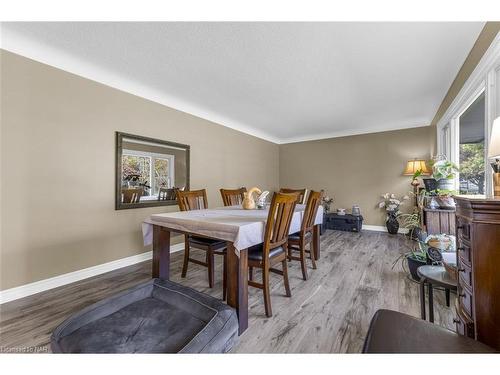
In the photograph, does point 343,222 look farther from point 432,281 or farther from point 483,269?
point 483,269

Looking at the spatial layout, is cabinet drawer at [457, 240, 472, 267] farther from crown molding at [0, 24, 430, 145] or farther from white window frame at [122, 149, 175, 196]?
crown molding at [0, 24, 430, 145]

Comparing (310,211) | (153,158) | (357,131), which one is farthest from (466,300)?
(357,131)

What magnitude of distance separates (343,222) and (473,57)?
3378 millimetres

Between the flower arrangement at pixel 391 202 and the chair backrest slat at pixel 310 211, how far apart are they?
284 cm

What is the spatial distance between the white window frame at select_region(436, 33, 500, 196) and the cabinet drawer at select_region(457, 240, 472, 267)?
3.89 feet

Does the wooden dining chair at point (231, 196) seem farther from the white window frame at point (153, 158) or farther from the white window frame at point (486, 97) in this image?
the white window frame at point (486, 97)

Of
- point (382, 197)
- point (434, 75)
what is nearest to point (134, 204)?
point (434, 75)

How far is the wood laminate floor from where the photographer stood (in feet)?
4.80

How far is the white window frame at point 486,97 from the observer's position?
5.66 feet

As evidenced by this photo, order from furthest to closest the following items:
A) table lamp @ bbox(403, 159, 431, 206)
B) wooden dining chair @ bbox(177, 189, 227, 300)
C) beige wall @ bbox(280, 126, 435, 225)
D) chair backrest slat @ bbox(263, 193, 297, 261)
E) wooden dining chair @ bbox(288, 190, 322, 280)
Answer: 1. beige wall @ bbox(280, 126, 435, 225)
2. table lamp @ bbox(403, 159, 431, 206)
3. wooden dining chair @ bbox(288, 190, 322, 280)
4. wooden dining chair @ bbox(177, 189, 227, 300)
5. chair backrest slat @ bbox(263, 193, 297, 261)

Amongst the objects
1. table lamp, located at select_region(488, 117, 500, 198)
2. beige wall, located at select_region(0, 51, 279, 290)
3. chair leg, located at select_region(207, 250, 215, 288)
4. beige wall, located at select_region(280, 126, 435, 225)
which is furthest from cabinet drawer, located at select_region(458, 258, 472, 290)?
beige wall, located at select_region(280, 126, 435, 225)

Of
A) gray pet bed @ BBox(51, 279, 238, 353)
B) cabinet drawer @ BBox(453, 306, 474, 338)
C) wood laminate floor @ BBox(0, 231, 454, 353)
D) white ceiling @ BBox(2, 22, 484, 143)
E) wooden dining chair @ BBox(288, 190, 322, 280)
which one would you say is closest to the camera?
cabinet drawer @ BBox(453, 306, 474, 338)

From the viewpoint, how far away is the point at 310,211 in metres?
2.50
